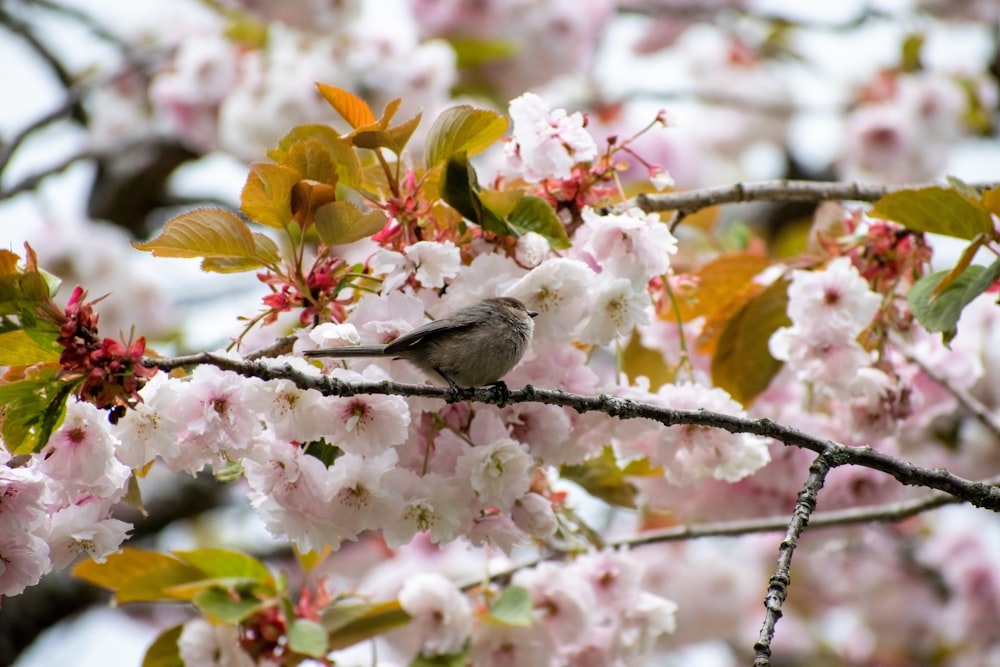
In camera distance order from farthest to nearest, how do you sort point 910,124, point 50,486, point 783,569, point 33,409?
point 910,124 → point 50,486 → point 33,409 → point 783,569

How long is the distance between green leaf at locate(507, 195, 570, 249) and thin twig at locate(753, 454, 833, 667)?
525 millimetres

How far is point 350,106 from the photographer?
5.53ft

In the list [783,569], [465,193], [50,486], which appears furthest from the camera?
[465,193]

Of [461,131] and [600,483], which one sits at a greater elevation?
[461,131]

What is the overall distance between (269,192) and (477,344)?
0.41m

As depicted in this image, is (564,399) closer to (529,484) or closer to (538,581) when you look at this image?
A: (529,484)

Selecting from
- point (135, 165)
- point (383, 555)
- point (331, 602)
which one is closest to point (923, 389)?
point (331, 602)

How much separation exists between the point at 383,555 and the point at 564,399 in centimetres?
333

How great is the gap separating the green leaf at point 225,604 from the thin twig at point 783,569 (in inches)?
36.5

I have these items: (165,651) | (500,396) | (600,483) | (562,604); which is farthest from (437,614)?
(500,396)

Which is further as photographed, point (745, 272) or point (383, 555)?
point (383, 555)

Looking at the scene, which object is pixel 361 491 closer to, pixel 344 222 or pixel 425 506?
pixel 425 506

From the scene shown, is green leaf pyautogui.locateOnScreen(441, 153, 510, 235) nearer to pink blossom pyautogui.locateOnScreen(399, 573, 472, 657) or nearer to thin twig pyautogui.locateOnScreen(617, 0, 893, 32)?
pink blossom pyautogui.locateOnScreen(399, 573, 472, 657)

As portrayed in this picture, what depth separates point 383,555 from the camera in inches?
180
